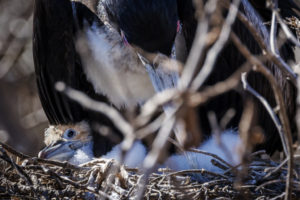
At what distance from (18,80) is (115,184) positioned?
2.66 meters

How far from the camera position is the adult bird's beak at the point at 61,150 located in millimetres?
3606

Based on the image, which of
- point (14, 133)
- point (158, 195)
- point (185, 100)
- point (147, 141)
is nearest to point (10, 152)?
point (158, 195)

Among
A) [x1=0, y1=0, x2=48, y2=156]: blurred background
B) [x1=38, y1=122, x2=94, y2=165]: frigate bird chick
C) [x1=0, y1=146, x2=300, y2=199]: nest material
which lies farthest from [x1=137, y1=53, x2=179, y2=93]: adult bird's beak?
[x1=0, y1=0, x2=48, y2=156]: blurred background

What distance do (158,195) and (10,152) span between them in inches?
33.4

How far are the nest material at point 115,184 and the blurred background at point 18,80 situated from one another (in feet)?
6.68

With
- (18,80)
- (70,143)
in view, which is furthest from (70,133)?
(18,80)

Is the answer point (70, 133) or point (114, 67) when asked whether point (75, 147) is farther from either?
point (114, 67)

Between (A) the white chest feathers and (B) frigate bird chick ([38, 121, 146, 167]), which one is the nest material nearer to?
(B) frigate bird chick ([38, 121, 146, 167])

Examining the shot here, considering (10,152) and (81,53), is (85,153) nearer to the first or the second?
(81,53)

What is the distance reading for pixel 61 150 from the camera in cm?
371

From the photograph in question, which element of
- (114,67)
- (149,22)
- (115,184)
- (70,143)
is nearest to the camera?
(115,184)

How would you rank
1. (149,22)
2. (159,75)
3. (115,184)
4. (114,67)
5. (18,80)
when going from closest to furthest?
(115,184)
(149,22)
(159,75)
(114,67)
(18,80)

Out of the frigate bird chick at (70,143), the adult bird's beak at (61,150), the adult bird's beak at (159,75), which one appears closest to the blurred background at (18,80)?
the frigate bird chick at (70,143)

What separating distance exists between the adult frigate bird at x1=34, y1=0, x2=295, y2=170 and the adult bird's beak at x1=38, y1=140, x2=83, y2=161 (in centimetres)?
38
